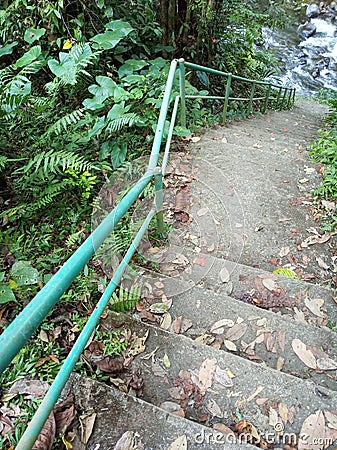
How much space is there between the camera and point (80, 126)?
345cm

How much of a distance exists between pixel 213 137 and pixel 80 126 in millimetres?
1624

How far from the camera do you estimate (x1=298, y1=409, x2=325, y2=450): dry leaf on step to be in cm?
144

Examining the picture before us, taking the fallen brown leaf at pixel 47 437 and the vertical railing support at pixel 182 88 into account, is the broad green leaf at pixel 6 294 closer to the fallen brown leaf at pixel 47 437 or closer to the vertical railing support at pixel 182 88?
the fallen brown leaf at pixel 47 437

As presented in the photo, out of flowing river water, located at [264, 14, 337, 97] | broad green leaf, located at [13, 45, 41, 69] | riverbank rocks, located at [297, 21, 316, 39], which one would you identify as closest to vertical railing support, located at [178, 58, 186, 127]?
broad green leaf, located at [13, 45, 41, 69]

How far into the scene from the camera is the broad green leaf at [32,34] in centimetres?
340

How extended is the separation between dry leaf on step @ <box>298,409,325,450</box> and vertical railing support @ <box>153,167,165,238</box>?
4.46ft

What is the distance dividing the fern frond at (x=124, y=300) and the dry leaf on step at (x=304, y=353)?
87 cm

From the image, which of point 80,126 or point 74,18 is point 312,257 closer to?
point 80,126

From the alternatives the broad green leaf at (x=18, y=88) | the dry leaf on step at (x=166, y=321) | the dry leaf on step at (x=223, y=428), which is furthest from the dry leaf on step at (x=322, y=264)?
the broad green leaf at (x=18, y=88)

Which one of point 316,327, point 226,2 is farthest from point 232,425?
point 226,2

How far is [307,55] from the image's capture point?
575 inches

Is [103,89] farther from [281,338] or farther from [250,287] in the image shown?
[281,338]

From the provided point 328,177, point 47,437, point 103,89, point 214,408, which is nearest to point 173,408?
point 214,408

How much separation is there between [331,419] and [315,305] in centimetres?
82
